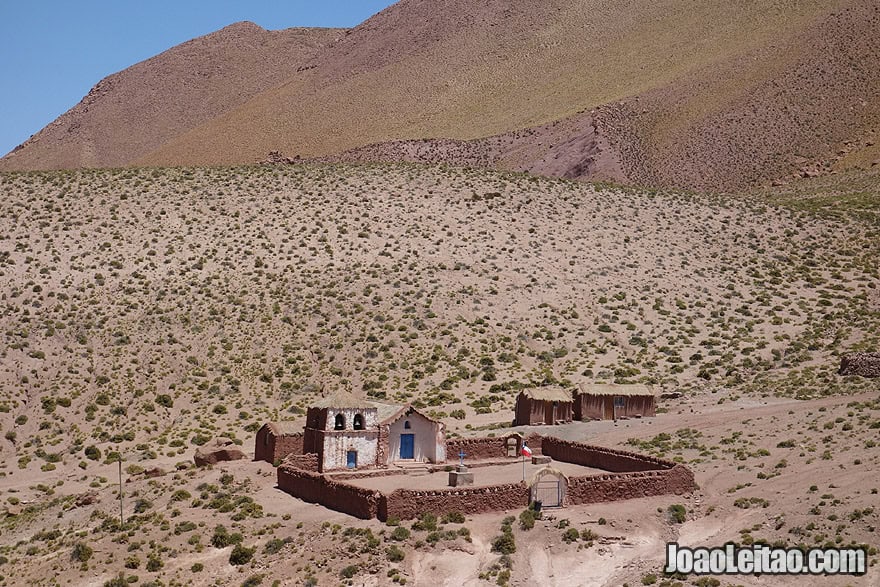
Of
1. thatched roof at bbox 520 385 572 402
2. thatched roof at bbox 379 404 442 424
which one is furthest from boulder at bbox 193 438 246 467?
thatched roof at bbox 520 385 572 402

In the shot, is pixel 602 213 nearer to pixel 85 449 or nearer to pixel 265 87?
pixel 85 449

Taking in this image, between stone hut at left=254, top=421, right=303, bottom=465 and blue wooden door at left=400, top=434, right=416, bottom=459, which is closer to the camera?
blue wooden door at left=400, top=434, right=416, bottom=459

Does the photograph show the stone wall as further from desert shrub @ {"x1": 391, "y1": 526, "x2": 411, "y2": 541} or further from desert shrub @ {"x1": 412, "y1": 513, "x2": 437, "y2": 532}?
desert shrub @ {"x1": 391, "y1": 526, "x2": 411, "y2": 541}

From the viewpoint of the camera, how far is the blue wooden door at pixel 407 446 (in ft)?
116

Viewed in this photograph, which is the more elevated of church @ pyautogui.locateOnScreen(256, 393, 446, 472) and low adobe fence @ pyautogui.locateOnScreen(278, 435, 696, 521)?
church @ pyautogui.locateOnScreen(256, 393, 446, 472)

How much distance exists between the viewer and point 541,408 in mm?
41500

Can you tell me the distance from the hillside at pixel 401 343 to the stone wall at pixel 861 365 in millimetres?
898

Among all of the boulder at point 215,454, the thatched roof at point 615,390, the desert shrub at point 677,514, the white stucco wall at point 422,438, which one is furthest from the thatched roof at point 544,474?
the thatched roof at point 615,390

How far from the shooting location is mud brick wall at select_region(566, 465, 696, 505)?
2917cm

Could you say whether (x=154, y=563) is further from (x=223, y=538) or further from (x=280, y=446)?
(x=280, y=446)

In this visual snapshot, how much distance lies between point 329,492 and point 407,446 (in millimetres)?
5336

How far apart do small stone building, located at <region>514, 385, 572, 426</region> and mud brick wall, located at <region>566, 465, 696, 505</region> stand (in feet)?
37.7

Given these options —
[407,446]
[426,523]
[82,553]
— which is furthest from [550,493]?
[82,553]

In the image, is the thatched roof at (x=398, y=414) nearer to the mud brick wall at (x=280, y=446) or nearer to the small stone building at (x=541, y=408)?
the mud brick wall at (x=280, y=446)
